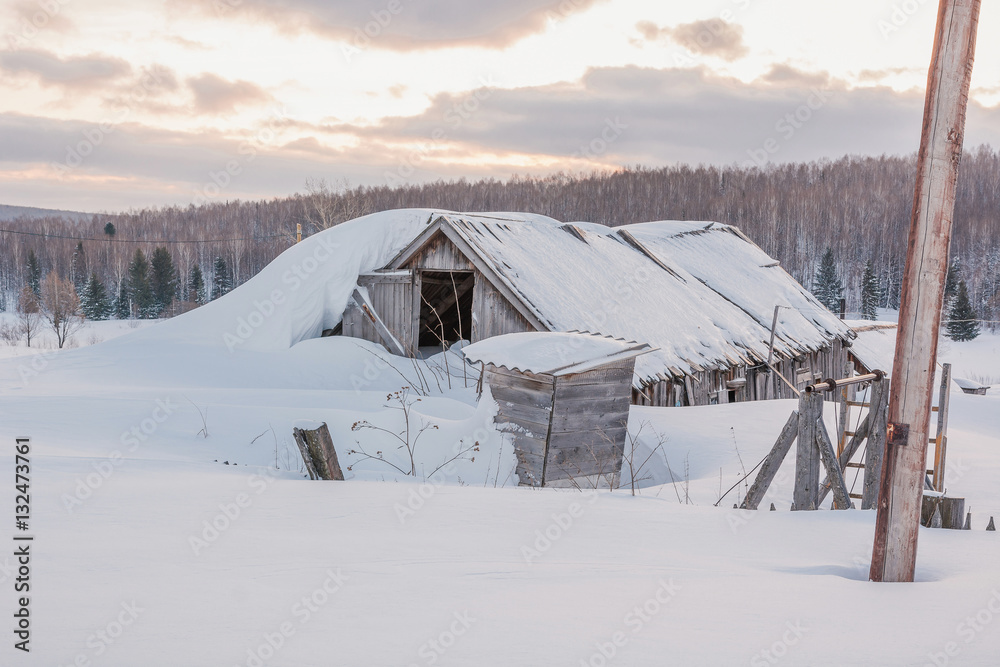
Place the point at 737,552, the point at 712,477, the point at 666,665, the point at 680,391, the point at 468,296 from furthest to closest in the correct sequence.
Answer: the point at 468,296 → the point at 680,391 → the point at 712,477 → the point at 737,552 → the point at 666,665

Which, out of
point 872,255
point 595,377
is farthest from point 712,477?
point 872,255

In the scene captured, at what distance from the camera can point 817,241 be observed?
74000 millimetres

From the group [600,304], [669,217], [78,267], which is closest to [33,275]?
[78,267]

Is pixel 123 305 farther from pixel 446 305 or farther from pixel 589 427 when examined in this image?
pixel 589 427

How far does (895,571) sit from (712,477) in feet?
14.4

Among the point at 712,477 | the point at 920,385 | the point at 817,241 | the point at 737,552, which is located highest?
the point at 817,241

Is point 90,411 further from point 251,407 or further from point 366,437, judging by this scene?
point 366,437

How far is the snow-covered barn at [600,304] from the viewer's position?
548 inches

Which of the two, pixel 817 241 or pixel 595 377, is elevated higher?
pixel 817 241

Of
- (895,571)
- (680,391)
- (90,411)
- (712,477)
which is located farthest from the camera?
(680,391)
